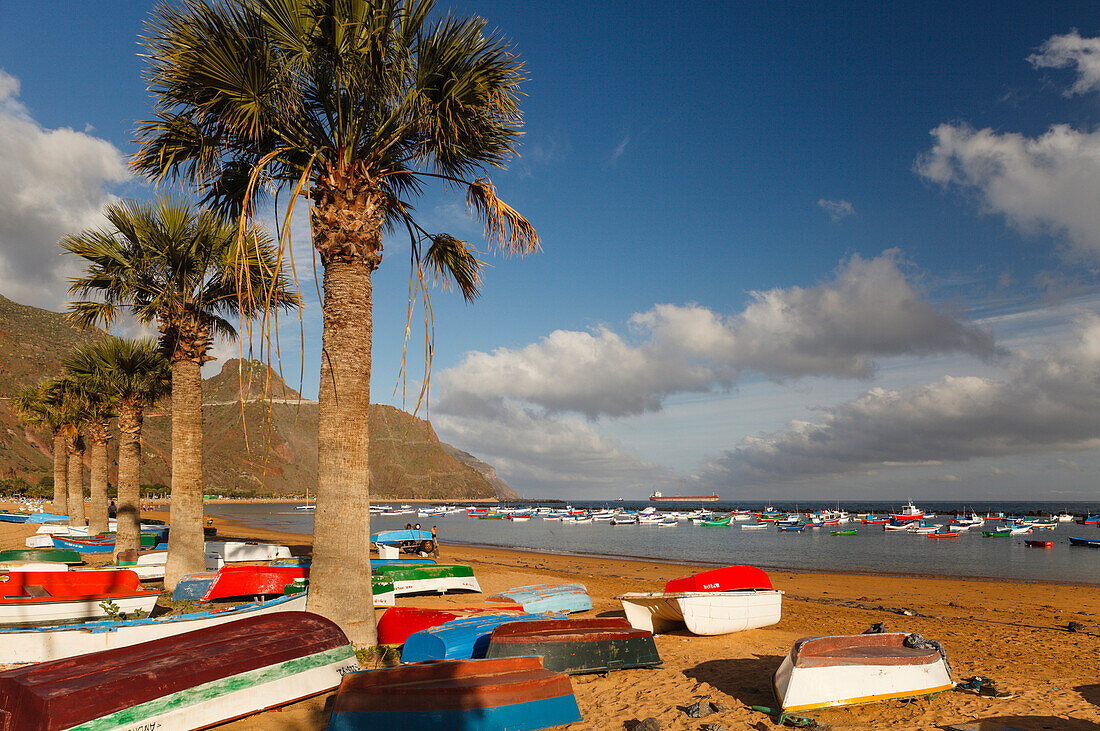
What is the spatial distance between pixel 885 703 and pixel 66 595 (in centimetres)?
1351

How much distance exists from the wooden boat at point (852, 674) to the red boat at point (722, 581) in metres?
4.26

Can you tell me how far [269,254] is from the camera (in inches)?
547

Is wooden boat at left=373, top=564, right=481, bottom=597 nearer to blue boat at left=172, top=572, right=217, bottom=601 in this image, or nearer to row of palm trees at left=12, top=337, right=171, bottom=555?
blue boat at left=172, top=572, right=217, bottom=601

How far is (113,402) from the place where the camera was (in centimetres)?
2145

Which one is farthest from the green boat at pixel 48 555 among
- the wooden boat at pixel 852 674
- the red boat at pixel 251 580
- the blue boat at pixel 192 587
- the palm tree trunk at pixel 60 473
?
the wooden boat at pixel 852 674

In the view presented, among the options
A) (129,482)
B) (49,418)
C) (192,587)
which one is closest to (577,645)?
(192,587)

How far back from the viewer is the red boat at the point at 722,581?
1222 centimetres

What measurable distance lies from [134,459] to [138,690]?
45.5 feet

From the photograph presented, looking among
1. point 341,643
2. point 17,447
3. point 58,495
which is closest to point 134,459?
point 341,643

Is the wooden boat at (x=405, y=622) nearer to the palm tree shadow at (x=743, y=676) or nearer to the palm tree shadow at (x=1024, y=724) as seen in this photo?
the palm tree shadow at (x=743, y=676)

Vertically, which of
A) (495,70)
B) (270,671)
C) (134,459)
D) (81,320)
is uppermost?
(495,70)

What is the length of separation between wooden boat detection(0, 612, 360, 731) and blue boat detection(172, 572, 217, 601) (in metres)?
5.86

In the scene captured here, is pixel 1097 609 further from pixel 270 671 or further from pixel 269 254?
pixel 269 254

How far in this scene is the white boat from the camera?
11.4 metres
